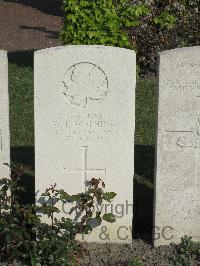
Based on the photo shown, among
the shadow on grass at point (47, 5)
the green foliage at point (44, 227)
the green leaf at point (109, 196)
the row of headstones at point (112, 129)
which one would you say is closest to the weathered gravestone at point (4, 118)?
the row of headstones at point (112, 129)

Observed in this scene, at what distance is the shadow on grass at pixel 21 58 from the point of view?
10.9m

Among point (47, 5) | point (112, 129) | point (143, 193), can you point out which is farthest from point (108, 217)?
point (47, 5)

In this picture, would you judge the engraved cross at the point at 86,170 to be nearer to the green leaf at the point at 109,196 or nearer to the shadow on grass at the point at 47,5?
the green leaf at the point at 109,196

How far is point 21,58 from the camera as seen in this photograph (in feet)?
38.2

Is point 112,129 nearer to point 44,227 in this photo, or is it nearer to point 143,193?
point 44,227

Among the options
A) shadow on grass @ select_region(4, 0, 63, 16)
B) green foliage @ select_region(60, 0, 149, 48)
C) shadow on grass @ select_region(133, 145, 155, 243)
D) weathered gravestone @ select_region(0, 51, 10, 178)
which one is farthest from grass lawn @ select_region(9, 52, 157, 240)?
shadow on grass @ select_region(4, 0, 63, 16)

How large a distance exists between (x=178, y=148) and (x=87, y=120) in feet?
2.52

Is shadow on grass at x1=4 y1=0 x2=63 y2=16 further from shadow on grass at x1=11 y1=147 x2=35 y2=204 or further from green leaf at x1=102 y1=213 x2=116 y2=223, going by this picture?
green leaf at x1=102 y1=213 x2=116 y2=223

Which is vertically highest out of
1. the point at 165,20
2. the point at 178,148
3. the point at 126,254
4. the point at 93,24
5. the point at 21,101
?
the point at 165,20

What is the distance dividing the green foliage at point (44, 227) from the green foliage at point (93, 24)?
471 cm

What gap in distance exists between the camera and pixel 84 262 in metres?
4.78

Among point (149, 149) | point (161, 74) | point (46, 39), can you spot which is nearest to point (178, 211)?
point (161, 74)

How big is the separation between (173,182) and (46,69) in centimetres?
138

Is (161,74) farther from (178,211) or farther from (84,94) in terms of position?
(178,211)
